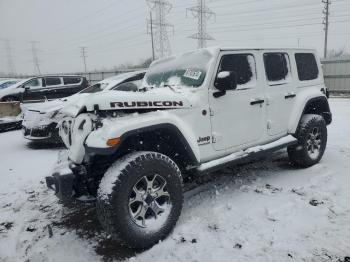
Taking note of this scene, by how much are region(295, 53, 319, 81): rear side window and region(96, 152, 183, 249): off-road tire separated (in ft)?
9.58

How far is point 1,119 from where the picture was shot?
998 cm

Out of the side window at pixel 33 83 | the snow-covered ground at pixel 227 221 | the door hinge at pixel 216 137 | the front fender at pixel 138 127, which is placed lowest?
the snow-covered ground at pixel 227 221

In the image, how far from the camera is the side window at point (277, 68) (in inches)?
177

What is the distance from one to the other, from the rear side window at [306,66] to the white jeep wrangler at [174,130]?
3 cm

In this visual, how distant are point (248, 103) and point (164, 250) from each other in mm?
2061

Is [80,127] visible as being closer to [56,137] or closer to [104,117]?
[104,117]

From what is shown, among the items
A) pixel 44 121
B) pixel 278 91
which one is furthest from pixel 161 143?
pixel 44 121

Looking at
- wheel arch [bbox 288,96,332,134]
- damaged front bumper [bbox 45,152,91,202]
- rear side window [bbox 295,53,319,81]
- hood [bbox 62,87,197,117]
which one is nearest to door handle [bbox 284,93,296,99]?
wheel arch [bbox 288,96,332,134]

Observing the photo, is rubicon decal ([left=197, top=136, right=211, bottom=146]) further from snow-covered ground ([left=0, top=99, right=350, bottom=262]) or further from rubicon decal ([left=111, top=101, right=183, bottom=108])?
snow-covered ground ([left=0, top=99, right=350, bottom=262])

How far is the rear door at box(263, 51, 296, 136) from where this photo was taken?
4461 mm

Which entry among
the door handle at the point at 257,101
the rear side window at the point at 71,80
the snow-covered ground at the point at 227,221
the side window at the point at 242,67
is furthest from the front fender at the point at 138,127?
the rear side window at the point at 71,80

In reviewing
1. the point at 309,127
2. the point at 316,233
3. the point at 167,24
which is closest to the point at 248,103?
the point at 309,127

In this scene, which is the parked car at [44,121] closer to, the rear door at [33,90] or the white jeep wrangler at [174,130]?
the white jeep wrangler at [174,130]

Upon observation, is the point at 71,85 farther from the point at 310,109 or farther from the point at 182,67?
the point at 310,109
